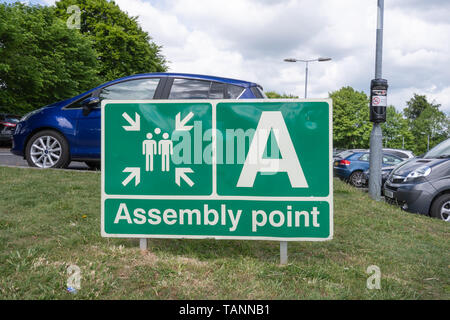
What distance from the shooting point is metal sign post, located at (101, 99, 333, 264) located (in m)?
3.13

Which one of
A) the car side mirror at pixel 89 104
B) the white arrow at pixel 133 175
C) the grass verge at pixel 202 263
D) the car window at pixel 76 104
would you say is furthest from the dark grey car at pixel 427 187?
the car window at pixel 76 104

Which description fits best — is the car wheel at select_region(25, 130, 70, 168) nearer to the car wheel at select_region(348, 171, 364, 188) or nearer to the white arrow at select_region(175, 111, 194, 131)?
the white arrow at select_region(175, 111, 194, 131)

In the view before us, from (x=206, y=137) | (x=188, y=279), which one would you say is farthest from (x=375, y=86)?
(x=188, y=279)

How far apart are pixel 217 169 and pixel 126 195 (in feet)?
2.53

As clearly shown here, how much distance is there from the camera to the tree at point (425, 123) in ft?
272

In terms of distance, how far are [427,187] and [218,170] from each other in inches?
181

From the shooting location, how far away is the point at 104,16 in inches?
1307

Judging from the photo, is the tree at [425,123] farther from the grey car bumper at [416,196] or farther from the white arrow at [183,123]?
the white arrow at [183,123]

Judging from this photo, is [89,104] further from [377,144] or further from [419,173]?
[419,173]

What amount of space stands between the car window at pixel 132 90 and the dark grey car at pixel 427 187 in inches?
178

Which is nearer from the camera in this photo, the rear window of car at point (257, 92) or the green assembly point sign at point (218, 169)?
the green assembly point sign at point (218, 169)

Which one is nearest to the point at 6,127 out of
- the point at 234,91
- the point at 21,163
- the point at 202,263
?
the point at 21,163

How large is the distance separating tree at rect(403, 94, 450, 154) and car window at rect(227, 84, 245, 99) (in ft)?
261

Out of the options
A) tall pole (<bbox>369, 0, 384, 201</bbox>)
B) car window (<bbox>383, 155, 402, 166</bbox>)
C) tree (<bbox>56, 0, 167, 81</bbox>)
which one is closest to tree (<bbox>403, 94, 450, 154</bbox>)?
tree (<bbox>56, 0, 167, 81</bbox>)
